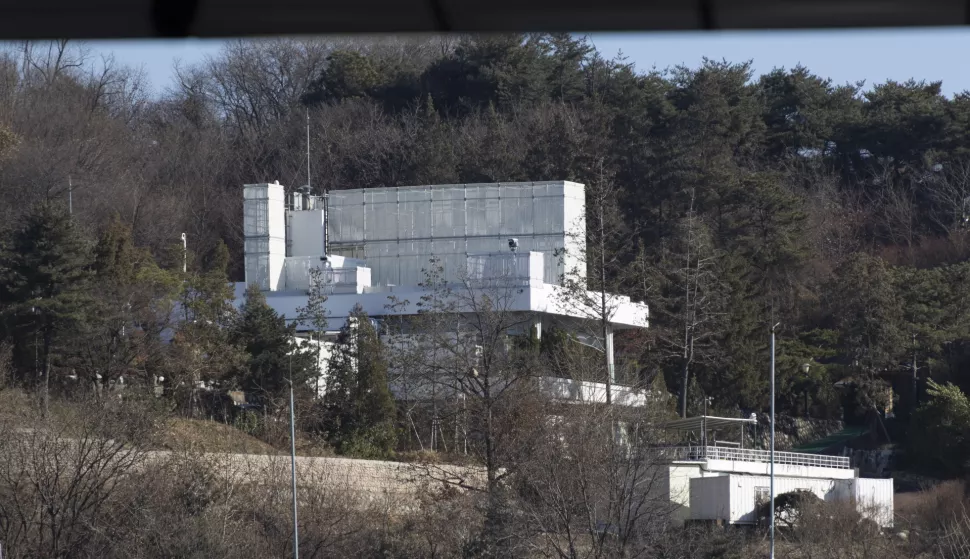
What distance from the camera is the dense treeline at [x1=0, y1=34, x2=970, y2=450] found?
168 feet

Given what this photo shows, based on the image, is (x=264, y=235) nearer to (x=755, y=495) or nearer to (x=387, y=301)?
(x=387, y=301)

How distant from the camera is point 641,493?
3356cm

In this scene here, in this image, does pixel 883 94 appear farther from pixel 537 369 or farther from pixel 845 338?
pixel 537 369

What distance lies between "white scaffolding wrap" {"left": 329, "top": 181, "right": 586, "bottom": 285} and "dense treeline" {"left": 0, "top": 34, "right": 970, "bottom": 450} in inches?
78.8

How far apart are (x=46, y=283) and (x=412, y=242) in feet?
49.1

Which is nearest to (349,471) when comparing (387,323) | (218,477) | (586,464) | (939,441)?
(218,477)

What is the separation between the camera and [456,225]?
5044 centimetres

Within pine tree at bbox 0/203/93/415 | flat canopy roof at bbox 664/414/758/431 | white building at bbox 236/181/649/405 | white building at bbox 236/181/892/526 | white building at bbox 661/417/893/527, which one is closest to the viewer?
pine tree at bbox 0/203/93/415

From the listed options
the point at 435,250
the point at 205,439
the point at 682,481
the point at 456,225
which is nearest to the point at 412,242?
the point at 435,250

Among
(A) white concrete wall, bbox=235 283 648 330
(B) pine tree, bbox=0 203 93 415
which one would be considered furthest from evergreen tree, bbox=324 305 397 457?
(B) pine tree, bbox=0 203 93 415

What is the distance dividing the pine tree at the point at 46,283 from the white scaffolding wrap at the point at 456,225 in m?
12.6

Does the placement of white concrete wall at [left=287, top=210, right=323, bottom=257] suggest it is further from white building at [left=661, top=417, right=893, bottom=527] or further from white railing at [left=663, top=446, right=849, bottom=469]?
white railing at [left=663, top=446, right=849, bottom=469]

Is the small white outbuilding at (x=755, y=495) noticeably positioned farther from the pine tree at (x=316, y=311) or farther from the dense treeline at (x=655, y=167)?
the pine tree at (x=316, y=311)

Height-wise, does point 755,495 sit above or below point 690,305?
below
